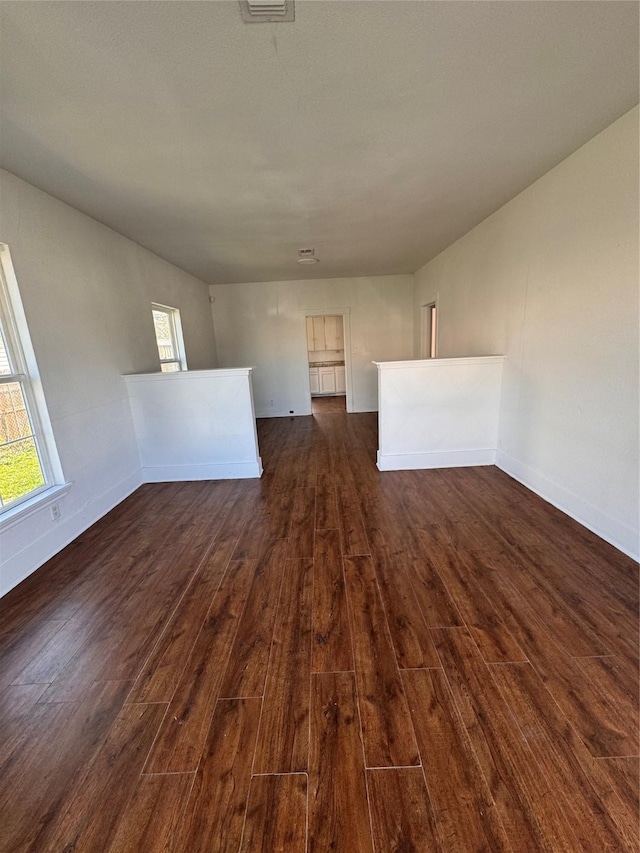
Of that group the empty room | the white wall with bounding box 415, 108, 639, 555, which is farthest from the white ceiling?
the white wall with bounding box 415, 108, 639, 555

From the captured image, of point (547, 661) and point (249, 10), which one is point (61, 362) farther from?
point (547, 661)

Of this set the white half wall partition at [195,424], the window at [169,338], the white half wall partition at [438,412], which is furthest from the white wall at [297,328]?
the white half wall partition at [195,424]

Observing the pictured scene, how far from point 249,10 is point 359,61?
0.49 m

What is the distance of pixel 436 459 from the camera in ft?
11.7

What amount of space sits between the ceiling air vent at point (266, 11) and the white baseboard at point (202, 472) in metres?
3.09

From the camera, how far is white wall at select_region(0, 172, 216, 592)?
2205 millimetres

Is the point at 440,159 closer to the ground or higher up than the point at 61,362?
higher up

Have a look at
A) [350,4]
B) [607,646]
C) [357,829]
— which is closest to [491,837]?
[357,829]

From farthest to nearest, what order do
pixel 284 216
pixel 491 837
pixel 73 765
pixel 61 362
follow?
1. pixel 284 216
2. pixel 61 362
3. pixel 73 765
4. pixel 491 837

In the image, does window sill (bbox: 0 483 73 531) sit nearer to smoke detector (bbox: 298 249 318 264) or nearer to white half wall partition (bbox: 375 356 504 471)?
white half wall partition (bbox: 375 356 504 471)

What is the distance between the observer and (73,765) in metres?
1.13

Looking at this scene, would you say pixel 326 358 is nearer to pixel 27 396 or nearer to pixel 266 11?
pixel 27 396

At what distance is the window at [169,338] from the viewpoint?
439cm

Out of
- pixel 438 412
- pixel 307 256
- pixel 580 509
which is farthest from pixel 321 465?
pixel 307 256
